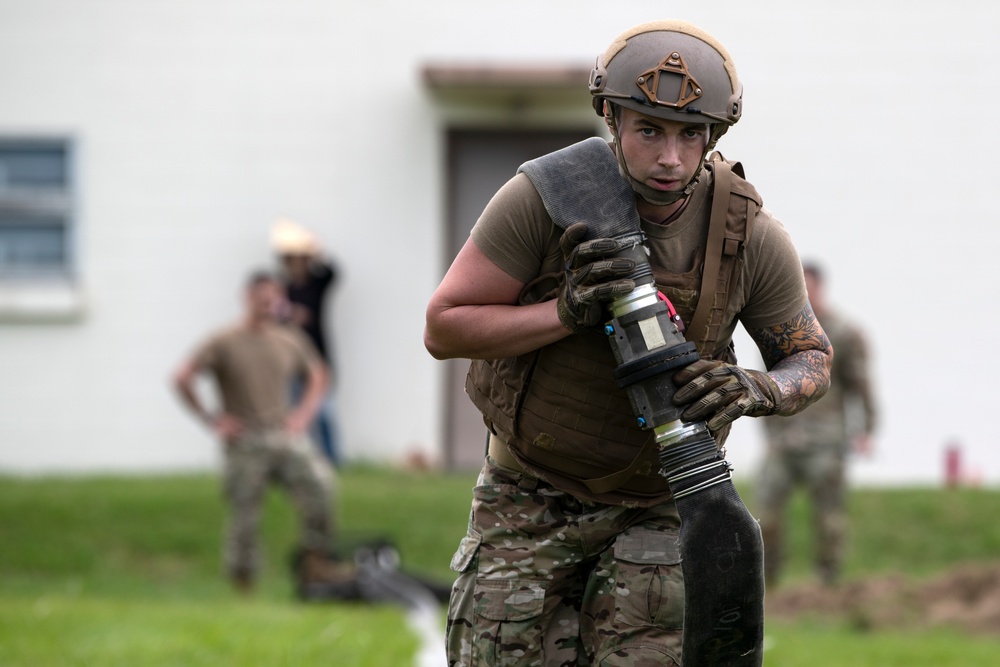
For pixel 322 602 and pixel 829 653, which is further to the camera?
pixel 322 602

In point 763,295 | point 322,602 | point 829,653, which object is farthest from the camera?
point 322,602

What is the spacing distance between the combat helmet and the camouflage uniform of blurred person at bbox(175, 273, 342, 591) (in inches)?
300

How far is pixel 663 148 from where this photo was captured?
4.05m

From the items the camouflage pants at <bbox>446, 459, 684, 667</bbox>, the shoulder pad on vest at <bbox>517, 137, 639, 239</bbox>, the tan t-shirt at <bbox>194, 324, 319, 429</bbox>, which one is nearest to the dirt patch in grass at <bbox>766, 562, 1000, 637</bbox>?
the tan t-shirt at <bbox>194, 324, 319, 429</bbox>

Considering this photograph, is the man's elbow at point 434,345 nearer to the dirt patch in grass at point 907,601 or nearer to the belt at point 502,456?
the belt at point 502,456

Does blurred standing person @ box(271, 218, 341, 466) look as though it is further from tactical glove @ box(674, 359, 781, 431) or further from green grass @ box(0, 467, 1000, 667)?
tactical glove @ box(674, 359, 781, 431)

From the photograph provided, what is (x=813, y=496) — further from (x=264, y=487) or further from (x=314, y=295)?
(x=314, y=295)

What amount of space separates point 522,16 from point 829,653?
826 centimetres

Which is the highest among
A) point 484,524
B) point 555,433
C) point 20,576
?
point 555,433

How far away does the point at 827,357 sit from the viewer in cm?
433

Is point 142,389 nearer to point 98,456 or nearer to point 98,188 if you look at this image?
point 98,456

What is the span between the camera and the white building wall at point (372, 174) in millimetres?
14758

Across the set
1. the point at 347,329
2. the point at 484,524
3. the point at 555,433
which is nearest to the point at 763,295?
the point at 555,433

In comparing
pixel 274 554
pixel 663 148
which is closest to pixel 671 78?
pixel 663 148
